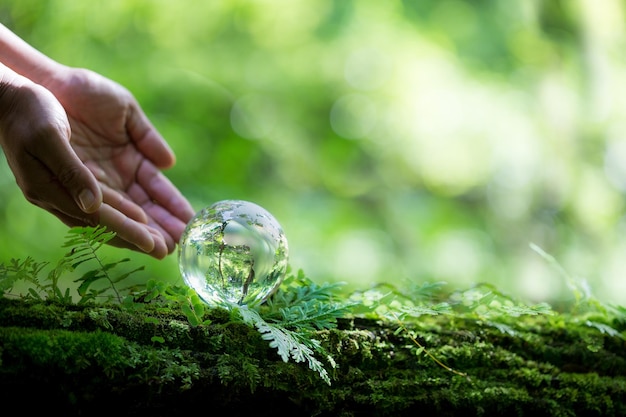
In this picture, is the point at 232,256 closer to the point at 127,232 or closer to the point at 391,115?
the point at 127,232

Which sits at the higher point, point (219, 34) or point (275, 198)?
point (219, 34)

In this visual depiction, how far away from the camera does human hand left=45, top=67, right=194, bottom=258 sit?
2309 millimetres

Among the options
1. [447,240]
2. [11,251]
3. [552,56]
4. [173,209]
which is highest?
[552,56]

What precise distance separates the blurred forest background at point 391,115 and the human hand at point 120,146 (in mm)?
3175

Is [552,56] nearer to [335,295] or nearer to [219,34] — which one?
[219,34]

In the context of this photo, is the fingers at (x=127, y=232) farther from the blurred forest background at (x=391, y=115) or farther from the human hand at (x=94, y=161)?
the blurred forest background at (x=391, y=115)

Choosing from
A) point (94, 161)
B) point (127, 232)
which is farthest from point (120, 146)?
point (127, 232)

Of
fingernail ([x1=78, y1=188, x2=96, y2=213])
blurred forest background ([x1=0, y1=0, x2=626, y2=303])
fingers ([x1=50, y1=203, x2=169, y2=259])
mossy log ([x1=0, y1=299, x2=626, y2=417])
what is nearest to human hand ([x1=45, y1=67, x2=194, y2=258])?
fingers ([x1=50, y1=203, x2=169, y2=259])

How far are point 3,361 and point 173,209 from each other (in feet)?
4.10

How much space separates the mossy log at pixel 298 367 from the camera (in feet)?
3.98

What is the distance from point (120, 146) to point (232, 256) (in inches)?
46.7

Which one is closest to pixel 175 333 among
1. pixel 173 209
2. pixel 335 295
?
pixel 335 295

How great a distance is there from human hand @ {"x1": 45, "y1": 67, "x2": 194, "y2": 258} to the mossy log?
833 mm

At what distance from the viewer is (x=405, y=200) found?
20.4 feet
